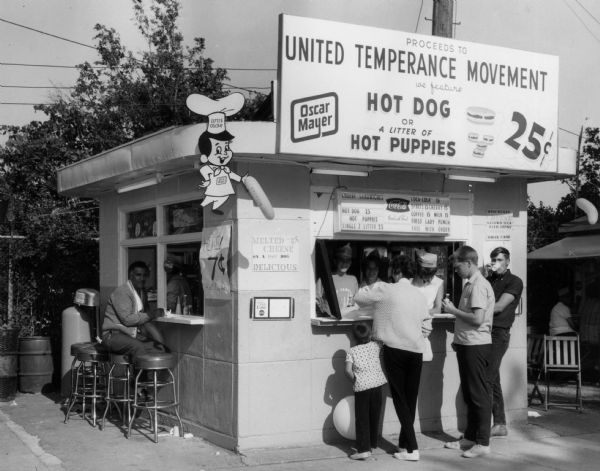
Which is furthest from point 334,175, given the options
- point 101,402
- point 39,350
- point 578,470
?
point 39,350

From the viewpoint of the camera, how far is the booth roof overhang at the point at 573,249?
12.0m

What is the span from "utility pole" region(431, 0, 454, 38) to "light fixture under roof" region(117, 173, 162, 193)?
4.04 meters

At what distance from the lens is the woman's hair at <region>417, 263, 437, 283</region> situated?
781 centimetres

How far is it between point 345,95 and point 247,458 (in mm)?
3499

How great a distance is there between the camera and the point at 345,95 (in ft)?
24.1

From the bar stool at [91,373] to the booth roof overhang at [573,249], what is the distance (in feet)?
23.5

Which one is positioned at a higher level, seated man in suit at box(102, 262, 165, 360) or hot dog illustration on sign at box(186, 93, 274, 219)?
hot dog illustration on sign at box(186, 93, 274, 219)

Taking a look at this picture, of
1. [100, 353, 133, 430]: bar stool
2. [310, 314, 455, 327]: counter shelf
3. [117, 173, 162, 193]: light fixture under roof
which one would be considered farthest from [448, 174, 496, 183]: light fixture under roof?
[100, 353, 133, 430]: bar stool

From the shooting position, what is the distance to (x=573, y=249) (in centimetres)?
1238

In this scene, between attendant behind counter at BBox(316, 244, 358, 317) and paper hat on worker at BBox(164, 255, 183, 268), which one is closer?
attendant behind counter at BBox(316, 244, 358, 317)

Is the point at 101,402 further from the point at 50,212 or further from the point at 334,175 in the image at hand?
the point at 50,212

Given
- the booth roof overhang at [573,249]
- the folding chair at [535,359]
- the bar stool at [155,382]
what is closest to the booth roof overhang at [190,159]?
the bar stool at [155,382]

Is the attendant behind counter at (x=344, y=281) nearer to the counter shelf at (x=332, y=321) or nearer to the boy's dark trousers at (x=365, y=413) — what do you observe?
the counter shelf at (x=332, y=321)

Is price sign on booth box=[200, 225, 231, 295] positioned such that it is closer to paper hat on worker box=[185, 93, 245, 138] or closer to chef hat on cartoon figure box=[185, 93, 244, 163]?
chef hat on cartoon figure box=[185, 93, 244, 163]
